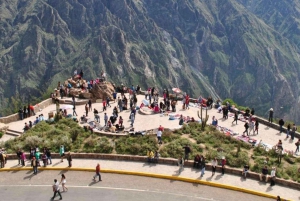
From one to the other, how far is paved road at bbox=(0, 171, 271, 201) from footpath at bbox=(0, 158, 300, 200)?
0.66m

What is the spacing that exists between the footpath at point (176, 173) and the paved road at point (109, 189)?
658mm

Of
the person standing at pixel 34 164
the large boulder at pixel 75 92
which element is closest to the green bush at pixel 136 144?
the person standing at pixel 34 164

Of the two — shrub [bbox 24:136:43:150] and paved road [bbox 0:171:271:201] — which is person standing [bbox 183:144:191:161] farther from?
shrub [bbox 24:136:43:150]

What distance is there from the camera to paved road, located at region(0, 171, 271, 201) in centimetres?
2530

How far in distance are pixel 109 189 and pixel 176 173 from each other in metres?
4.97

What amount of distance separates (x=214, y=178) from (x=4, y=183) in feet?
47.6

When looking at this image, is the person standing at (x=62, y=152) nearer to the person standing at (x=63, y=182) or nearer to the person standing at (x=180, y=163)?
the person standing at (x=63, y=182)

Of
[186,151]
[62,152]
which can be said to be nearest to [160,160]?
[186,151]

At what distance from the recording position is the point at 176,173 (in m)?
28.2

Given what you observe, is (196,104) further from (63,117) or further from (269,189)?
(269,189)

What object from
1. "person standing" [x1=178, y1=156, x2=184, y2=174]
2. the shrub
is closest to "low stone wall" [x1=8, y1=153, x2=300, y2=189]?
"person standing" [x1=178, y1=156, x2=184, y2=174]

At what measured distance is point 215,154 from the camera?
99.8ft

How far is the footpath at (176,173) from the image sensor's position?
26.1m

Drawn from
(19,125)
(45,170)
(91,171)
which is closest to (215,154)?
(91,171)
